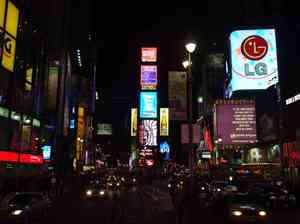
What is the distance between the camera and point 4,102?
36938 millimetres

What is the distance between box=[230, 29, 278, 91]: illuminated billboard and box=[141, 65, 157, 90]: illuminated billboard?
51.3 meters

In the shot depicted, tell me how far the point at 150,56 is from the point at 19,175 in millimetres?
75299

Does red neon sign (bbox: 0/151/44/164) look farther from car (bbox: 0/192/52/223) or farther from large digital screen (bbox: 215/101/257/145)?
large digital screen (bbox: 215/101/257/145)

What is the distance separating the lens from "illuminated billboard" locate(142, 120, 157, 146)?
12038 cm

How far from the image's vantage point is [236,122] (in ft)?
176

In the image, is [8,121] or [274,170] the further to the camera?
[274,170]

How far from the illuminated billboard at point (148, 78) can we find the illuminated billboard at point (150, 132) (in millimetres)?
12727

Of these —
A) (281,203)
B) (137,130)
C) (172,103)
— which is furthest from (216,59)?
(281,203)

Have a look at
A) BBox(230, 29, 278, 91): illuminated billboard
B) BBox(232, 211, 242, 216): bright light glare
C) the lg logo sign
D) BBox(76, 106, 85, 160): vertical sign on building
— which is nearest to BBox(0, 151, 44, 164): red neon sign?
BBox(232, 211, 242, 216): bright light glare

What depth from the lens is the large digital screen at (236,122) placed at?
5212cm

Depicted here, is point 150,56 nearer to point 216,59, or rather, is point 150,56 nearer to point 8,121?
point 216,59

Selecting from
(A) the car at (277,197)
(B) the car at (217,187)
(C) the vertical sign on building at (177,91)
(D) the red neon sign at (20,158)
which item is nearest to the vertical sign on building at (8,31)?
(D) the red neon sign at (20,158)

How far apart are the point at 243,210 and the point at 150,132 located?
350ft

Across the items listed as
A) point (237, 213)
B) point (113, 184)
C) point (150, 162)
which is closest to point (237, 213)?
point (237, 213)
